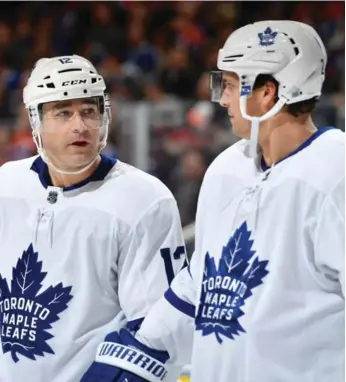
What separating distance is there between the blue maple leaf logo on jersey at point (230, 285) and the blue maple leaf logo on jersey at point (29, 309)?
0.39m

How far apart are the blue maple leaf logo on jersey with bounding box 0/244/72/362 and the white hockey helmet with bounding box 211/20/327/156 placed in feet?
1.92

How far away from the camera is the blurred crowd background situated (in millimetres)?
4434

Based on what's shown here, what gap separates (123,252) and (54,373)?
11.7 inches

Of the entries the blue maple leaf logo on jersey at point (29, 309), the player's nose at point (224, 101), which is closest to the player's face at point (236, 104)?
the player's nose at point (224, 101)

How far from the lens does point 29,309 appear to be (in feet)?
7.66

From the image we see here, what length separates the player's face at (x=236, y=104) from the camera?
6.68 feet

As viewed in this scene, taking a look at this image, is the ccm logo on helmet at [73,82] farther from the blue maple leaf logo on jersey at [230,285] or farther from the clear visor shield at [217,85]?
the blue maple leaf logo on jersey at [230,285]

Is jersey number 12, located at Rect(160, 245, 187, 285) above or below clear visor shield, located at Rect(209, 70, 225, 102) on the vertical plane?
below

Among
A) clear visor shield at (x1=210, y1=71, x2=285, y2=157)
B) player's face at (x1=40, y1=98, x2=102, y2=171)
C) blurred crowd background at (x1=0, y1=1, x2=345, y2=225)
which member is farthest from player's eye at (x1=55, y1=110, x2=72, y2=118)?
blurred crowd background at (x1=0, y1=1, x2=345, y2=225)

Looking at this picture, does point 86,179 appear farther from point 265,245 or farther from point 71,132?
point 265,245

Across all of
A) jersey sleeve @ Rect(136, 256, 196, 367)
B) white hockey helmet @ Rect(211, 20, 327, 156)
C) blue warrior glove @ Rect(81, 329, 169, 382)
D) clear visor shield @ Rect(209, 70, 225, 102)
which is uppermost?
white hockey helmet @ Rect(211, 20, 327, 156)

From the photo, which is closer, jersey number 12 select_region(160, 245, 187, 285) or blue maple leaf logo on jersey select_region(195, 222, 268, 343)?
blue maple leaf logo on jersey select_region(195, 222, 268, 343)

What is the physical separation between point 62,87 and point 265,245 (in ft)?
2.18

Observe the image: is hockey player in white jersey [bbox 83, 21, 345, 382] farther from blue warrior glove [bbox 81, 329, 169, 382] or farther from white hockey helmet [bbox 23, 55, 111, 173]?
white hockey helmet [bbox 23, 55, 111, 173]
